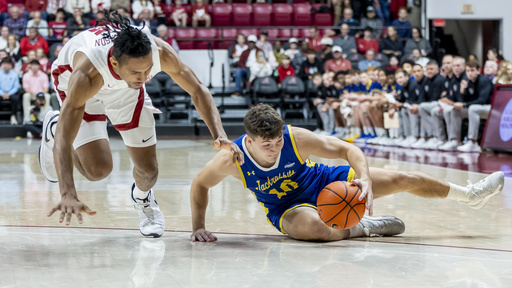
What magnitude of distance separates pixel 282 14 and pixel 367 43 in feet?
8.91

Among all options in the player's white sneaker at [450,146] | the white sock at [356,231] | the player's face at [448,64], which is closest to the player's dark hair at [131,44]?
the white sock at [356,231]

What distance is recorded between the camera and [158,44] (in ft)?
Answer: 14.6

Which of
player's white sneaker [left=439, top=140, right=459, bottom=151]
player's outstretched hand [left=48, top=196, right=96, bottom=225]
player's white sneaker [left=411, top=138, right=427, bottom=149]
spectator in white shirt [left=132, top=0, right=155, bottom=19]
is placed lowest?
player's white sneaker [left=411, top=138, right=427, bottom=149]

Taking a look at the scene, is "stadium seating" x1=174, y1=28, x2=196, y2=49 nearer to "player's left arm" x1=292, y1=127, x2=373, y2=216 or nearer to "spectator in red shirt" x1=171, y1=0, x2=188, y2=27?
"spectator in red shirt" x1=171, y1=0, x2=188, y2=27

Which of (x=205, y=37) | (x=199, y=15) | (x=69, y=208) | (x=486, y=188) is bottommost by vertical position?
(x=486, y=188)

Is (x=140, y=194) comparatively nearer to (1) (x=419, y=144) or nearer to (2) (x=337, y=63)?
(1) (x=419, y=144)

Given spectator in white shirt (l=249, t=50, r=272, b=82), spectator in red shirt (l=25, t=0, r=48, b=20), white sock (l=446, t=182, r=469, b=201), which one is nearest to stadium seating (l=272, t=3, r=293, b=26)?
spectator in white shirt (l=249, t=50, r=272, b=82)

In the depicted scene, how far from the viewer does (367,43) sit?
58.2 ft

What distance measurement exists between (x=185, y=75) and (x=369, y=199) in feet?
4.94

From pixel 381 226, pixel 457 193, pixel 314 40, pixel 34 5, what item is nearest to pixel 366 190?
pixel 381 226

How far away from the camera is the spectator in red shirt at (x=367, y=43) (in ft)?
58.1

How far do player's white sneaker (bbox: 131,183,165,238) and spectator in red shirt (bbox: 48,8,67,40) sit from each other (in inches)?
518

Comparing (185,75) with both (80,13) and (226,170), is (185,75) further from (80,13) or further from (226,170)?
(80,13)

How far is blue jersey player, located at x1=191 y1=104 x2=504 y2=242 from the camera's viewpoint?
421cm
